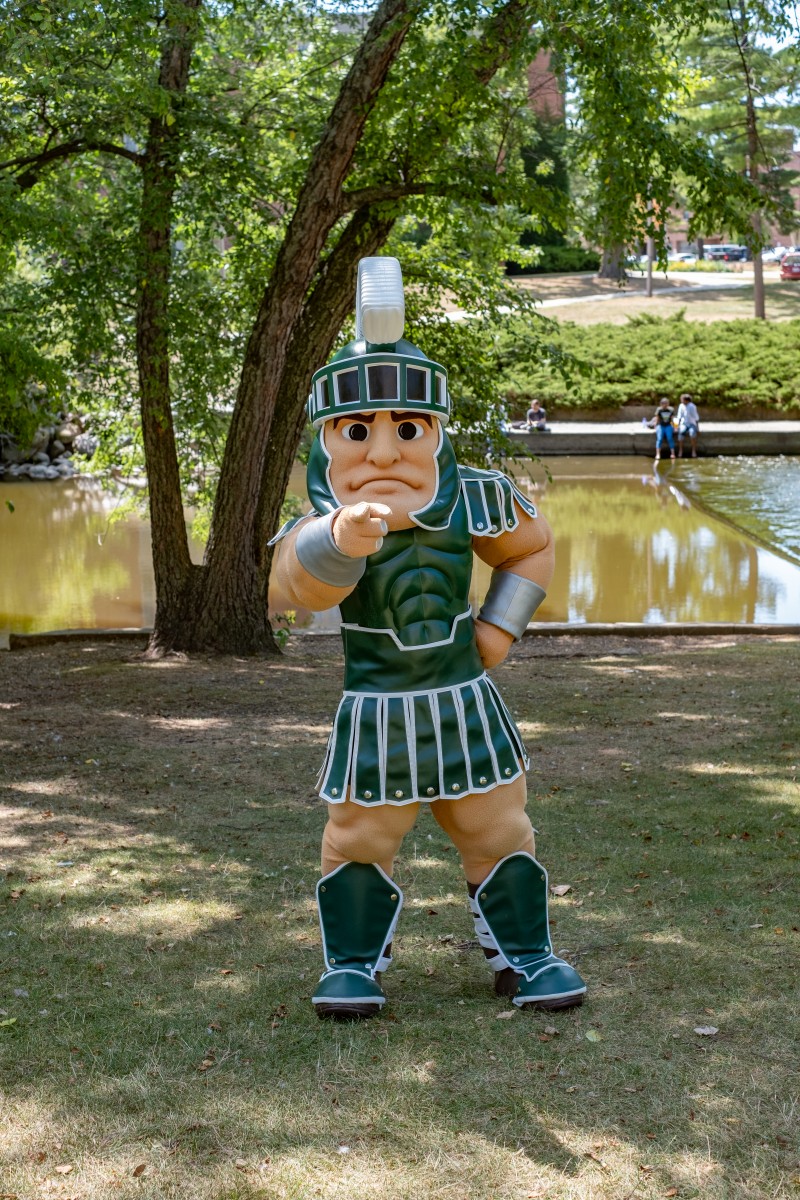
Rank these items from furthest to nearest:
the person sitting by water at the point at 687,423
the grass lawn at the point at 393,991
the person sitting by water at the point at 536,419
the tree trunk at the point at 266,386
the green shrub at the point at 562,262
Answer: the green shrub at the point at 562,262 < the person sitting by water at the point at 536,419 < the person sitting by water at the point at 687,423 < the tree trunk at the point at 266,386 < the grass lawn at the point at 393,991

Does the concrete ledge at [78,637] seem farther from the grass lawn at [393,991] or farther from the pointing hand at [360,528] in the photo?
the pointing hand at [360,528]

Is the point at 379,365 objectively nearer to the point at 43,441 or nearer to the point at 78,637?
the point at 78,637

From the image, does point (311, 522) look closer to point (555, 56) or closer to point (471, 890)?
point (471, 890)

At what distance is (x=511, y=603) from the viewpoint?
4086 mm

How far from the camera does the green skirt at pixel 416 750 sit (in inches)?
150

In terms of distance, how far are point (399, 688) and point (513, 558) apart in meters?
0.62

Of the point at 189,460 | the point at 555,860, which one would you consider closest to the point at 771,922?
the point at 555,860

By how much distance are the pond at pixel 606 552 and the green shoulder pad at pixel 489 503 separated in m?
9.22

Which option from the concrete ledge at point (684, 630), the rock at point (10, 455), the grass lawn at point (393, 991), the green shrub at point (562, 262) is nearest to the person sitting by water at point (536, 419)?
the rock at point (10, 455)

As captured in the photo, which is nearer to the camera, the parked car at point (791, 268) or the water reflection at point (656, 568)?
the water reflection at point (656, 568)

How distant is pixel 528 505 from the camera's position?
4.15m

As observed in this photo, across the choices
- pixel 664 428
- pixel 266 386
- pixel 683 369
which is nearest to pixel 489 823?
pixel 266 386

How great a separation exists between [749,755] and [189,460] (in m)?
7.11

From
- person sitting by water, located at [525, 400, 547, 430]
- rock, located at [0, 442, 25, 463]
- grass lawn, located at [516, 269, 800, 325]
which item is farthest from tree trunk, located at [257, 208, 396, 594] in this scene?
grass lawn, located at [516, 269, 800, 325]
